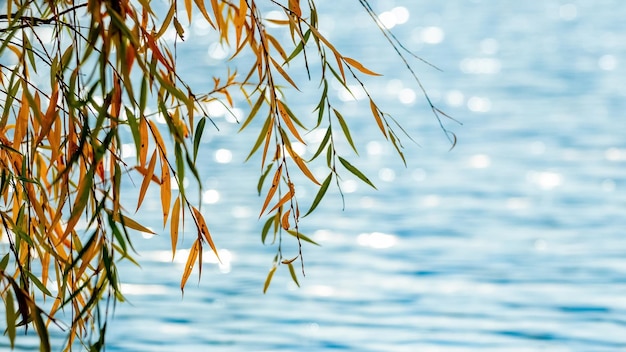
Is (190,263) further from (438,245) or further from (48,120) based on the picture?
(438,245)

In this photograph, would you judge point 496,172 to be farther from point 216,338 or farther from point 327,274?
point 216,338

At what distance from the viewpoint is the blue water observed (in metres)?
3.39

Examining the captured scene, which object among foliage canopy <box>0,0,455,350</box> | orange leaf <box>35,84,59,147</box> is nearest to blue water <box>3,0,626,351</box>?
foliage canopy <box>0,0,455,350</box>

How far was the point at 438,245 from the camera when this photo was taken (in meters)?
4.42

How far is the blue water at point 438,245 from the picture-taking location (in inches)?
133

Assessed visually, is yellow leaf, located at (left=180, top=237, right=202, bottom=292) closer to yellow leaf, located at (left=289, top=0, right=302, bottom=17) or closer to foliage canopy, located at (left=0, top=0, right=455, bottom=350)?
foliage canopy, located at (left=0, top=0, right=455, bottom=350)

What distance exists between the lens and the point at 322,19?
38.5 feet

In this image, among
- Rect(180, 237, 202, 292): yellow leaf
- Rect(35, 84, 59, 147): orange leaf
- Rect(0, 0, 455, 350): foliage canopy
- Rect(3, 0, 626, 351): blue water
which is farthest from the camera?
Rect(3, 0, 626, 351): blue water

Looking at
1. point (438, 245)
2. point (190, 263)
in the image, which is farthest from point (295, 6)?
point (438, 245)

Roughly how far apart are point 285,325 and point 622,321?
1037 millimetres

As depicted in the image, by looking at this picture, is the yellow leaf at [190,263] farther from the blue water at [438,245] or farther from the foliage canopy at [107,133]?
the blue water at [438,245]

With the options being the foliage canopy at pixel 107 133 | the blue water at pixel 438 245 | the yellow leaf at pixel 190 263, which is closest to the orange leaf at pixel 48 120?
the foliage canopy at pixel 107 133

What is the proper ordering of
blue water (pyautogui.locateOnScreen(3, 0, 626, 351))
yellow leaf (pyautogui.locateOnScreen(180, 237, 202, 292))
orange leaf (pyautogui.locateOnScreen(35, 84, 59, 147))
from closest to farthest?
orange leaf (pyautogui.locateOnScreen(35, 84, 59, 147)) → yellow leaf (pyautogui.locateOnScreen(180, 237, 202, 292)) → blue water (pyautogui.locateOnScreen(3, 0, 626, 351))

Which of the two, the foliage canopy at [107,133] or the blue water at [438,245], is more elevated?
the blue water at [438,245]
